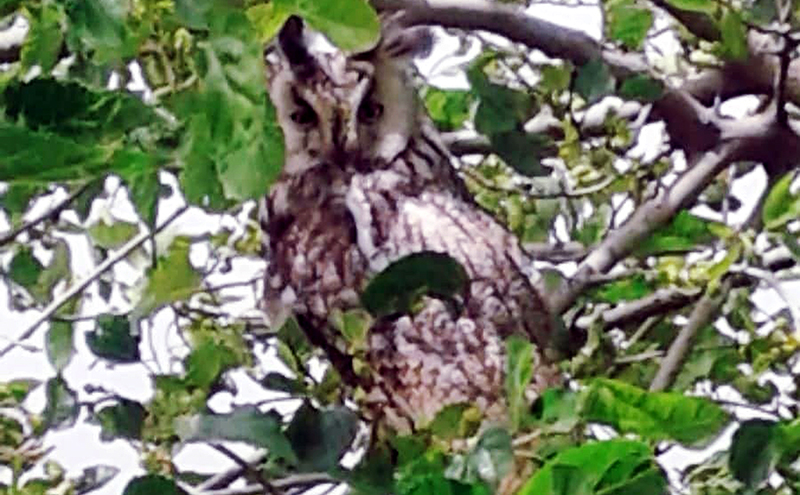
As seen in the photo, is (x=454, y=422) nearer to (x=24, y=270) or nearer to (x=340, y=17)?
(x=340, y=17)

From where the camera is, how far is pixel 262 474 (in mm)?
742

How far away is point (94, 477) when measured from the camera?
91cm

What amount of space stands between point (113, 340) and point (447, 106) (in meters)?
0.38

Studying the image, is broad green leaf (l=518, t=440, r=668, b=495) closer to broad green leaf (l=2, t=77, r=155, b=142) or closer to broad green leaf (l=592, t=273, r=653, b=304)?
broad green leaf (l=2, t=77, r=155, b=142)

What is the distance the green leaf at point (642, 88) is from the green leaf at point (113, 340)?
15.0 inches

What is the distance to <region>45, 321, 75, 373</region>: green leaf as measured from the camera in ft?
3.22

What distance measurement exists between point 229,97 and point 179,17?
63 mm

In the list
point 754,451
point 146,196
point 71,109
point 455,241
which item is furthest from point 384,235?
point 71,109

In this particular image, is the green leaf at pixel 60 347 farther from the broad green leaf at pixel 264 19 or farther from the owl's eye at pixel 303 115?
the broad green leaf at pixel 264 19

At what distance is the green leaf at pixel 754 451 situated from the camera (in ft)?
2.18

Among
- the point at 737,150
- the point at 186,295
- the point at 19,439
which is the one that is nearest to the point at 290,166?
the point at 186,295

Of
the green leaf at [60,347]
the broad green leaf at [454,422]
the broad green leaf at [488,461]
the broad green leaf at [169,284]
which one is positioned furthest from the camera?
the green leaf at [60,347]

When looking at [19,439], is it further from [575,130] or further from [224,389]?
[575,130]

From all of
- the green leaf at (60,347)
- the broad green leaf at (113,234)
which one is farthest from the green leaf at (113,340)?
the broad green leaf at (113,234)
